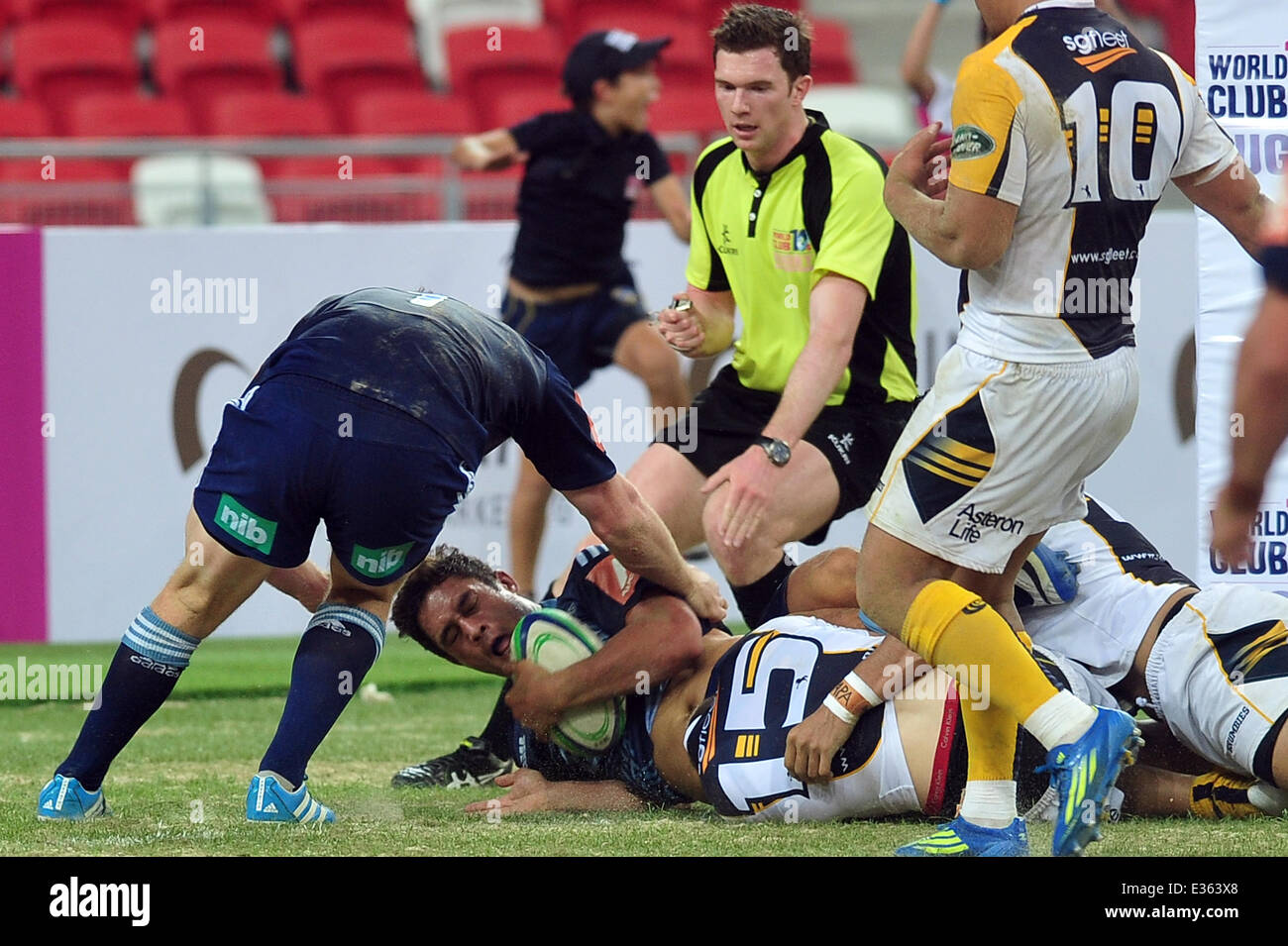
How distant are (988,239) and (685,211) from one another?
4.02 metres

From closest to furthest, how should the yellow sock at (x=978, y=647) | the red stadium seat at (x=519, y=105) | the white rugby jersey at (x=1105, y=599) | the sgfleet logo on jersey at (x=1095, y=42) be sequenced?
the yellow sock at (x=978, y=647) → the sgfleet logo on jersey at (x=1095, y=42) → the white rugby jersey at (x=1105, y=599) → the red stadium seat at (x=519, y=105)

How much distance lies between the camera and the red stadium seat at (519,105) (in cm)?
1202

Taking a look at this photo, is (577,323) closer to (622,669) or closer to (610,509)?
(610,509)

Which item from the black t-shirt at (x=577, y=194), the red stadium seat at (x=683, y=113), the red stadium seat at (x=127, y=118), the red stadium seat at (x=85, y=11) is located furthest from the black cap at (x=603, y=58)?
the red stadium seat at (x=85, y=11)

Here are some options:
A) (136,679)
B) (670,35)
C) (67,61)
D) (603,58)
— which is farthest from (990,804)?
(67,61)

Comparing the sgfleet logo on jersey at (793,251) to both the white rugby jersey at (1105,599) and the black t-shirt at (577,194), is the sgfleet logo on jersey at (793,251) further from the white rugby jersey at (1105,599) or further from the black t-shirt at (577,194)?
the black t-shirt at (577,194)

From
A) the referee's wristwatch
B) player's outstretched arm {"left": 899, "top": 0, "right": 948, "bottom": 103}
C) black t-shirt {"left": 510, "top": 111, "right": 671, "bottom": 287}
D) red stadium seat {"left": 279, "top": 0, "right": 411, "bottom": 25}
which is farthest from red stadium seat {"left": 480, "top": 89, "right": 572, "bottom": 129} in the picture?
the referee's wristwatch

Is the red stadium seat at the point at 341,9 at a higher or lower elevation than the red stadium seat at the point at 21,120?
higher

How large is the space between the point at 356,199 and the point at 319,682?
4.97 metres

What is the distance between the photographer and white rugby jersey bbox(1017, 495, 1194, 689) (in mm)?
4277

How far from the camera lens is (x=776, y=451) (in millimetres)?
4820

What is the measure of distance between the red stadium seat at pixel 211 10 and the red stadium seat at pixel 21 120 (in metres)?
1.59

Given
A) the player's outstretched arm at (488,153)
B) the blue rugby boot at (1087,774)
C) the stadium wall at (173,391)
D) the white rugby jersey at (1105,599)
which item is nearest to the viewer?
the blue rugby boot at (1087,774)

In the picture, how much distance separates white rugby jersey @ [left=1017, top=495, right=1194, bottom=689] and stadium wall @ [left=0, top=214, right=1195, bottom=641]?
306 cm
